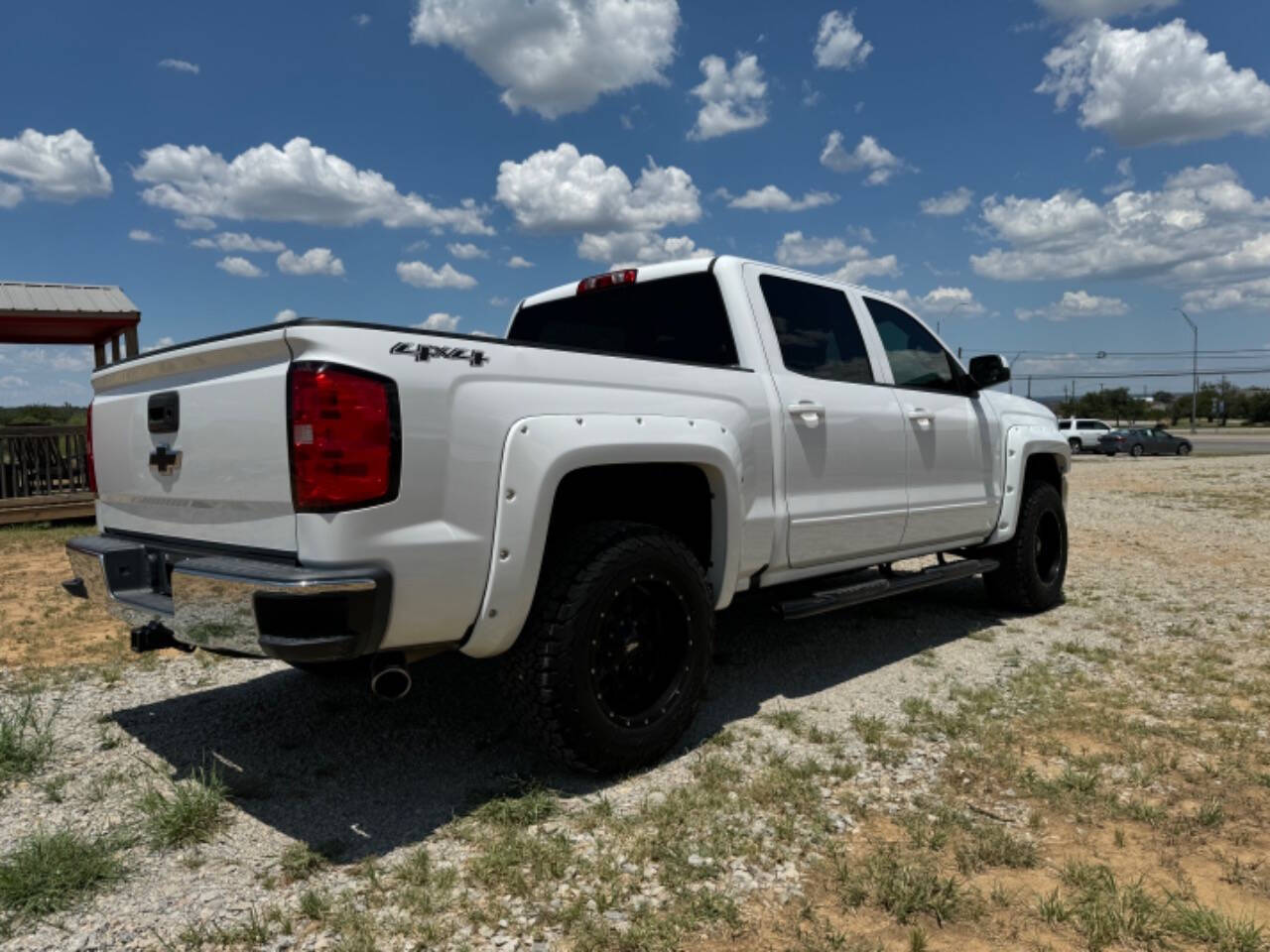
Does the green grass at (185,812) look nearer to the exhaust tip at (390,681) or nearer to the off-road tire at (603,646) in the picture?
the exhaust tip at (390,681)

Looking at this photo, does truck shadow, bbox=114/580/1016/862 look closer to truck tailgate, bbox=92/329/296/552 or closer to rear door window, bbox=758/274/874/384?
truck tailgate, bbox=92/329/296/552

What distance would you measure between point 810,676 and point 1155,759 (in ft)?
5.32

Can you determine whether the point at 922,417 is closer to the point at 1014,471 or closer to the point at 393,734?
the point at 1014,471

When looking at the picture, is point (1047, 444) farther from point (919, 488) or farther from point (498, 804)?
point (498, 804)

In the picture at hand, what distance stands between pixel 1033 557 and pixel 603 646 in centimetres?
401

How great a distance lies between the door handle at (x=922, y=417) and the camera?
15.7 feet

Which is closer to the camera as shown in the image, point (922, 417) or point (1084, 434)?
point (922, 417)

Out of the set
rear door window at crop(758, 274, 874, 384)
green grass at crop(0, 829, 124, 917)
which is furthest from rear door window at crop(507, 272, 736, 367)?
green grass at crop(0, 829, 124, 917)

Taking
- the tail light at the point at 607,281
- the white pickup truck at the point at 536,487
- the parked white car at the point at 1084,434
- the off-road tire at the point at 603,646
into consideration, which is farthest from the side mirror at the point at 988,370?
the parked white car at the point at 1084,434

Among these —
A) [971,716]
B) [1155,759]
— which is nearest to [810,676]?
[971,716]

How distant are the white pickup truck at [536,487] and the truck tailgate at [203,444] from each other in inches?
0.4

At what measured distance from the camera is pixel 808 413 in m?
4.01

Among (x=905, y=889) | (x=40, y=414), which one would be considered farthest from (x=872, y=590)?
(x=40, y=414)

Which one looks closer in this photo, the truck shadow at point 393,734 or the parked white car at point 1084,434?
the truck shadow at point 393,734
